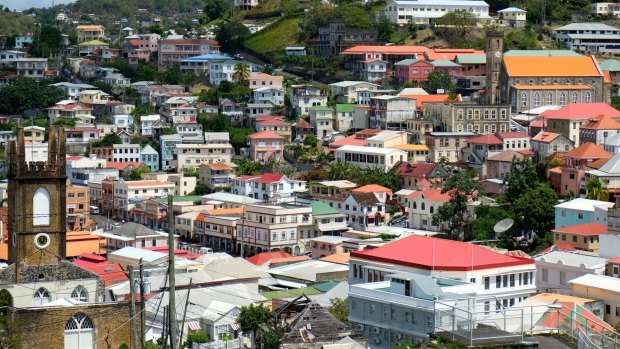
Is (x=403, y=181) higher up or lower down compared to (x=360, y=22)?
lower down

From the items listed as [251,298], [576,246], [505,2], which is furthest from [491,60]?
[251,298]

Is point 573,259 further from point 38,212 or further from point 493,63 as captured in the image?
point 493,63

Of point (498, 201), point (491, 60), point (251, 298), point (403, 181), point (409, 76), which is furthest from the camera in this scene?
point (409, 76)

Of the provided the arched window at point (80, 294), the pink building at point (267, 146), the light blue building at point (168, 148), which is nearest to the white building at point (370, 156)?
the pink building at point (267, 146)

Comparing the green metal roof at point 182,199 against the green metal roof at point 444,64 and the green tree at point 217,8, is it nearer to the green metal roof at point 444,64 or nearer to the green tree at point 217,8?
the green metal roof at point 444,64

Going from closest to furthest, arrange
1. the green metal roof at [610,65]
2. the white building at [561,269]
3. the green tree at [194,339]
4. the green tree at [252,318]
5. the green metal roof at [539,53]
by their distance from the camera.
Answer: the green tree at [252,318], the green tree at [194,339], the white building at [561,269], the green metal roof at [539,53], the green metal roof at [610,65]

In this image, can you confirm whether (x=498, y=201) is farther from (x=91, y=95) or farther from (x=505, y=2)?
(x=505, y=2)

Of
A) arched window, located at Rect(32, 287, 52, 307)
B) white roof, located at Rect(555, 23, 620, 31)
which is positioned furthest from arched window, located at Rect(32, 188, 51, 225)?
white roof, located at Rect(555, 23, 620, 31)
